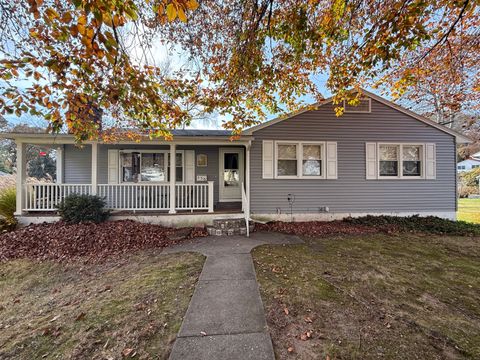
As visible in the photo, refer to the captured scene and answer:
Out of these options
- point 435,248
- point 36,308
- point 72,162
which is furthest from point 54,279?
point 435,248

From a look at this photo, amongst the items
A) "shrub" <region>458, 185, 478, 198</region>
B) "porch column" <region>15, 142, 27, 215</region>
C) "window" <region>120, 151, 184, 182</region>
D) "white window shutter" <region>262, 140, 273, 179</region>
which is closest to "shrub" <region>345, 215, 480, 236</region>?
"white window shutter" <region>262, 140, 273, 179</region>

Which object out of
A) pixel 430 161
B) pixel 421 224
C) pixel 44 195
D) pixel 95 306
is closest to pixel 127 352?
pixel 95 306

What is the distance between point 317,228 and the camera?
6855 millimetres

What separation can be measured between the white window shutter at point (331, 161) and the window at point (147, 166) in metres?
5.83

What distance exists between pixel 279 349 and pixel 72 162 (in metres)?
10.1

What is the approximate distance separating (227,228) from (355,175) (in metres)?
5.28

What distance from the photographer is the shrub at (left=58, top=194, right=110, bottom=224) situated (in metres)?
6.30

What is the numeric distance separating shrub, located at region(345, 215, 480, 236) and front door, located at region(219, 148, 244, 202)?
14.4ft

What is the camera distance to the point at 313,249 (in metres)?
5.11

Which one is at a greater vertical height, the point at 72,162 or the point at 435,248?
the point at 72,162

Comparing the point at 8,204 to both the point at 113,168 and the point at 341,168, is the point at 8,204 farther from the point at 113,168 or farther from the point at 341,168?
the point at 341,168

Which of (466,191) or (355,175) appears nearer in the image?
(355,175)

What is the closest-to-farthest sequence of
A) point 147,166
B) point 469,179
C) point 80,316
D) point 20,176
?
point 80,316 → point 20,176 → point 147,166 → point 469,179

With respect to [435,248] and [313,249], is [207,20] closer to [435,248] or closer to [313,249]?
[313,249]
